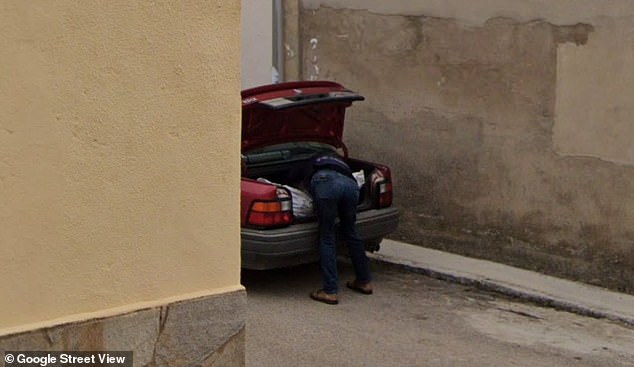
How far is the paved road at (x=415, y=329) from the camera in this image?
28.4 ft

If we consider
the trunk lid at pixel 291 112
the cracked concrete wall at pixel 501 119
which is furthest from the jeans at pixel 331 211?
the cracked concrete wall at pixel 501 119

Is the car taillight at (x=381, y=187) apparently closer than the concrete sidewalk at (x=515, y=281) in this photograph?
No

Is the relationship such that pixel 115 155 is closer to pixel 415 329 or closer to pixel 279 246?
pixel 279 246

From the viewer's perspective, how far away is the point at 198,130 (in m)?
6.43

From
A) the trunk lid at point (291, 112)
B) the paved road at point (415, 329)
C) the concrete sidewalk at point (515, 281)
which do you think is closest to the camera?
the paved road at point (415, 329)

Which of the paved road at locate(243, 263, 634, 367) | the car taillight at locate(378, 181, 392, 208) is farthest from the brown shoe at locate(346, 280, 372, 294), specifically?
the car taillight at locate(378, 181, 392, 208)

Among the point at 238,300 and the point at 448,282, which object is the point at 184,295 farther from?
the point at 448,282

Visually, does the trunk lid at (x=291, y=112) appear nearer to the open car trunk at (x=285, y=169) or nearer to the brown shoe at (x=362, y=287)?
the open car trunk at (x=285, y=169)

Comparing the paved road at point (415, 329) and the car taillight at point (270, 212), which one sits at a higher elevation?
the car taillight at point (270, 212)

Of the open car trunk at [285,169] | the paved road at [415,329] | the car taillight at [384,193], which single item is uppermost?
the open car trunk at [285,169]

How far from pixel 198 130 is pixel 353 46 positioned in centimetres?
636

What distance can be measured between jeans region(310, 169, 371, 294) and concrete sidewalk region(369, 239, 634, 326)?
138cm

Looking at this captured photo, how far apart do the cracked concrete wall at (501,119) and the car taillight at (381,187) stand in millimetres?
1108

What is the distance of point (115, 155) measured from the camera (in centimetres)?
605
